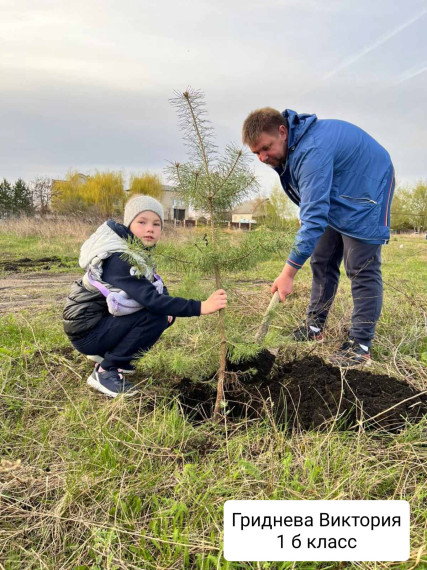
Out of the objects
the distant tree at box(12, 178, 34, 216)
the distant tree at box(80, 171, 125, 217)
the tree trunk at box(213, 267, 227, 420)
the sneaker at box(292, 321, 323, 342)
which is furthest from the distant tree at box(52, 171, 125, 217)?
the tree trunk at box(213, 267, 227, 420)

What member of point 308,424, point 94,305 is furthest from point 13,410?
point 308,424

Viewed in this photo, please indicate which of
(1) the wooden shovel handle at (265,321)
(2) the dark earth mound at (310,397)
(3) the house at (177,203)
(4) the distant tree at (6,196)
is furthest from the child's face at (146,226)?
(4) the distant tree at (6,196)

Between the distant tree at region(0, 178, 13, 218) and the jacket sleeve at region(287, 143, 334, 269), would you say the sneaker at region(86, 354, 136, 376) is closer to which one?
the jacket sleeve at region(287, 143, 334, 269)

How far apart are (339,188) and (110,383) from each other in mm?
2339

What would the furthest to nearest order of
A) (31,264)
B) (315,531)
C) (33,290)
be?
(31,264)
(33,290)
(315,531)

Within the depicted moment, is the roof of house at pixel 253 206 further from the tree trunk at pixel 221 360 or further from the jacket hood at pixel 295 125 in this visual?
the jacket hood at pixel 295 125

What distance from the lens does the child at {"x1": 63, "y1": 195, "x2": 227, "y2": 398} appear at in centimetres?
256

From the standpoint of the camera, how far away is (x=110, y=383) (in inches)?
105

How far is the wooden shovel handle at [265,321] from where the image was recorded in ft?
8.51

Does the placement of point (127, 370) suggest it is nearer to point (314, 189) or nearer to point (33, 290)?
point (314, 189)

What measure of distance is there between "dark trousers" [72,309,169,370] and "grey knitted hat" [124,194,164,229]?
2.14 ft

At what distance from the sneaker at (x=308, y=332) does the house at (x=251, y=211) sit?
5.36ft

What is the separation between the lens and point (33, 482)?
5.66 feet

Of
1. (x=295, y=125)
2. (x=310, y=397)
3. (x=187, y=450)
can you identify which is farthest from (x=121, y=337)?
(x=295, y=125)
